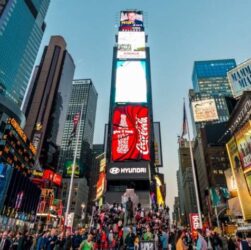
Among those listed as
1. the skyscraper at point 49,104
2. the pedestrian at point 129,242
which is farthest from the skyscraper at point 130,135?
the skyscraper at point 49,104

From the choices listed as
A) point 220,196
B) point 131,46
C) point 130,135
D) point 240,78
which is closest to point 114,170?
point 130,135

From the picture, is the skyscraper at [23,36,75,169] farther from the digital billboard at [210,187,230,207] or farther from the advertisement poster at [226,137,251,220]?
the advertisement poster at [226,137,251,220]

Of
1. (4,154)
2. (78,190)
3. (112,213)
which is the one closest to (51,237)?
(112,213)

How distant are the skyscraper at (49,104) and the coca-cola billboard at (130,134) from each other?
83.6 metres

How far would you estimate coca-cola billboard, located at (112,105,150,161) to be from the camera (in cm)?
4397

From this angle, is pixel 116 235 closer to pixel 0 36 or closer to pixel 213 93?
pixel 0 36

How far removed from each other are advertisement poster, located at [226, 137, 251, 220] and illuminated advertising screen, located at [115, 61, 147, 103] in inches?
870

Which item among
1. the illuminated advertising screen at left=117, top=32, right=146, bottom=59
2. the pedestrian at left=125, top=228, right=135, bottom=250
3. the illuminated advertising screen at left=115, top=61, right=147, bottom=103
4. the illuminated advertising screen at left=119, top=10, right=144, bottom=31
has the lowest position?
the pedestrian at left=125, top=228, right=135, bottom=250

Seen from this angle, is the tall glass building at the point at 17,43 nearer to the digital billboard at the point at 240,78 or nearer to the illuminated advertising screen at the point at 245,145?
the digital billboard at the point at 240,78

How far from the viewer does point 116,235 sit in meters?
17.4

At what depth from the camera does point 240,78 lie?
3669 cm

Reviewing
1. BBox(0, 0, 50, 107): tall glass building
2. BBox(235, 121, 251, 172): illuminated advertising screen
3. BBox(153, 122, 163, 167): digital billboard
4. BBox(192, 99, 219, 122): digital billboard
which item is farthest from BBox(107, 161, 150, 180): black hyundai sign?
BBox(0, 0, 50, 107): tall glass building

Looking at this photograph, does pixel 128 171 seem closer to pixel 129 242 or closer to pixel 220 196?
pixel 129 242

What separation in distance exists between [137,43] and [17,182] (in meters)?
52.8
